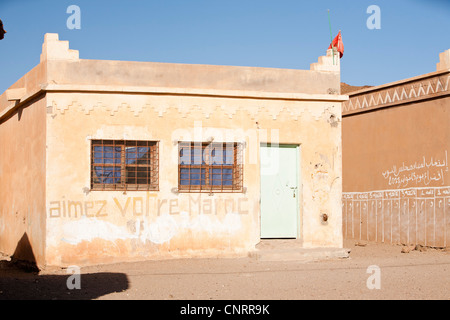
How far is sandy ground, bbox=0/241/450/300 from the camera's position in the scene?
8.50 metres

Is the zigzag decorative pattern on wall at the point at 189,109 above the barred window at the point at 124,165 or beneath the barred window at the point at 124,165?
above

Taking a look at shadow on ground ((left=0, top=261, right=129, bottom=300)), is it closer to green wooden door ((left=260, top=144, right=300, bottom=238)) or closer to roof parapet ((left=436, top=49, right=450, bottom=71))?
green wooden door ((left=260, top=144, right=300, bottom=238))

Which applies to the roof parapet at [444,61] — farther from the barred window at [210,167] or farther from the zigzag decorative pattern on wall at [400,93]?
the barred window at [210,167]

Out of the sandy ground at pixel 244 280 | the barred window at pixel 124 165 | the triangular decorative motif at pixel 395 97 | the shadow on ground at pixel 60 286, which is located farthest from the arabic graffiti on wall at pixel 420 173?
the shadow on ground at pixel 60 286

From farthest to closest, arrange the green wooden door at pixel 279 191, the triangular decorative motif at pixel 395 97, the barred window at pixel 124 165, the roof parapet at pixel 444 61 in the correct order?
1. the triangular decorative motif at pixel 395 97
2. the roof parapet at pixel 444 61
3. the green wooden door at pixel 279 191
4. the barred window at pixel 124 165

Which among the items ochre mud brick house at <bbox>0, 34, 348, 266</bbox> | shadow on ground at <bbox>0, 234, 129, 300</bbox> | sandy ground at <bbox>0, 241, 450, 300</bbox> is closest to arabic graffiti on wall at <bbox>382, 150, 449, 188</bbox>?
sandy ground at <bbox>0, 241, 450, 300</bbox>

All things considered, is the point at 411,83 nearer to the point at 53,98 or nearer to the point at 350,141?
the point at 350,141

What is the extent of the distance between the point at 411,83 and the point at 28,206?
31.0ft

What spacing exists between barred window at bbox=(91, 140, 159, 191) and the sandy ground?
61.9 inches

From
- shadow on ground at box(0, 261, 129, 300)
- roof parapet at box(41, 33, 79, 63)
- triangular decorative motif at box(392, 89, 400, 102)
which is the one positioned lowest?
shadow on ground at box(0, 261, 129, 300)

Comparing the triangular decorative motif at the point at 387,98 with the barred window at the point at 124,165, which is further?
the triangular decorative motif at the point at 387,98

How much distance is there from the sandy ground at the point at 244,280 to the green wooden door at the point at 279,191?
3.32 ft

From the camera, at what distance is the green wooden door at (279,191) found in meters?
13.2
